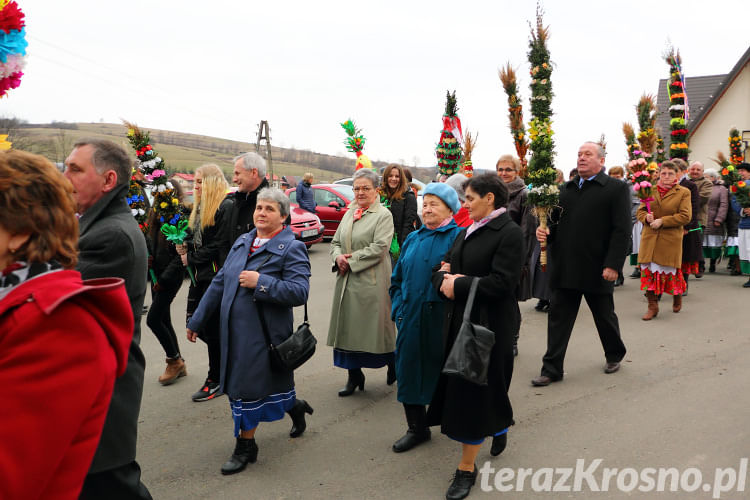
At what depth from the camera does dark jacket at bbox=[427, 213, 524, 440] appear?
137 inches

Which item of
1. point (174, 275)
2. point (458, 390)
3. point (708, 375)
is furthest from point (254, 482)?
point (708, 375)

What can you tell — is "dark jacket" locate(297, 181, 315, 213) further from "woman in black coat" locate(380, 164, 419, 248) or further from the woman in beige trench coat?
the woman in beige trench coat

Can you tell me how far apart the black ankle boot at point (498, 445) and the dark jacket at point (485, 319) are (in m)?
0.35

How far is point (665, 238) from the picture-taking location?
26.2 feet

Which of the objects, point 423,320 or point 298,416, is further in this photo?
point 298,416

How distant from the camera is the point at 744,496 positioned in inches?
132

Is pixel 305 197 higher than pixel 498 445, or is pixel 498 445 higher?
pixel 305 197

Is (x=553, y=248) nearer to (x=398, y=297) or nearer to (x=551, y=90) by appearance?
(x=551, y=90)

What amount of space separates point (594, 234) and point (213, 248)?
3511mm

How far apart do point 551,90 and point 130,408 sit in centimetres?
490

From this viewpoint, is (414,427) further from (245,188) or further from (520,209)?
(520,209)

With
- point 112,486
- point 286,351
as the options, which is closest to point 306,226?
point 286,351

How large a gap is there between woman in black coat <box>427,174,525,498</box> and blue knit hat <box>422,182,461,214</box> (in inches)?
15.2

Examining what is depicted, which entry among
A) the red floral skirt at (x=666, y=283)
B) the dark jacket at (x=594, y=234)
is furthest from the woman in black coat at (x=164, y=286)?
the red floral skirt at (x=666, y=283)
